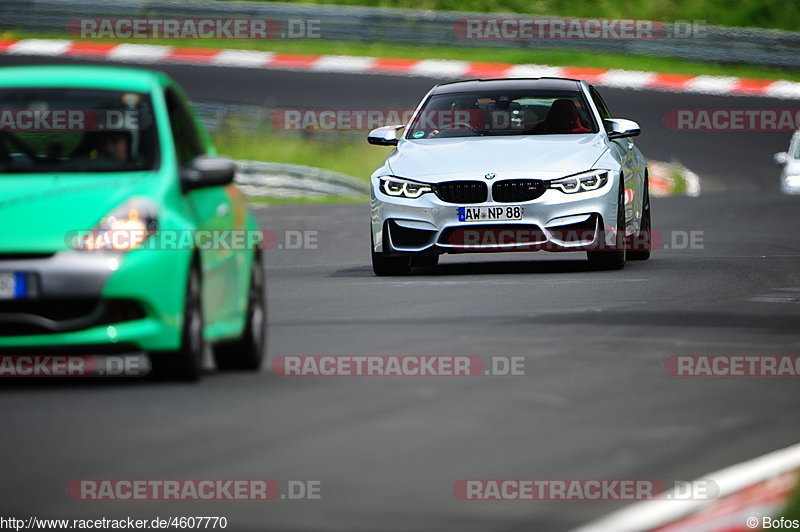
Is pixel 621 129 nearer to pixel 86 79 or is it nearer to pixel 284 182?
pixel 86 79

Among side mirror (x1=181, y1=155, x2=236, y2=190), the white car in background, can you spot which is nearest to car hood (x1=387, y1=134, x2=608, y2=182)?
side mirror (x1=181, y1=155, x2=236, y2=190)

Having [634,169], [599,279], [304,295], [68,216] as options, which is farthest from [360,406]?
[634,169]

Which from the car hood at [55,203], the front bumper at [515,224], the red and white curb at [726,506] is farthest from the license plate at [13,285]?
the front bumper at [515,224]

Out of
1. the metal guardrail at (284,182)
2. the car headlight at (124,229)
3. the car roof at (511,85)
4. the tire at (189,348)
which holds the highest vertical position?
the car headlight at (124,229)

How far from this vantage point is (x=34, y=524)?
5613mm

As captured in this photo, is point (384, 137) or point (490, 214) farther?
point (384, 137)

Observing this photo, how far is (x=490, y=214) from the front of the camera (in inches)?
573

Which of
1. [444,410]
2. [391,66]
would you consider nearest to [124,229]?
[444,410]

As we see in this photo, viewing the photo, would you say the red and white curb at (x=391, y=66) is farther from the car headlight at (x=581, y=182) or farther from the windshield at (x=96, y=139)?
the windshield at (x=96, y=139)

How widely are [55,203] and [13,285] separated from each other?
473 millimetres

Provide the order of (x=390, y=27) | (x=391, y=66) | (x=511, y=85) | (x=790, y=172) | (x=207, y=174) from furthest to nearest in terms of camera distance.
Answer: (x=390, y=27)
(x=391, y=66)
(x=790, y=172)
(x=511, y=85)
(x=207, y=174)

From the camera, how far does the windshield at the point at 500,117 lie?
15.5m

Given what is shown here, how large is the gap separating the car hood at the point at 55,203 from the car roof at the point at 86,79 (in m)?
0.58

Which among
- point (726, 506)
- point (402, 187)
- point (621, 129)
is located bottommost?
point (402, 187)
